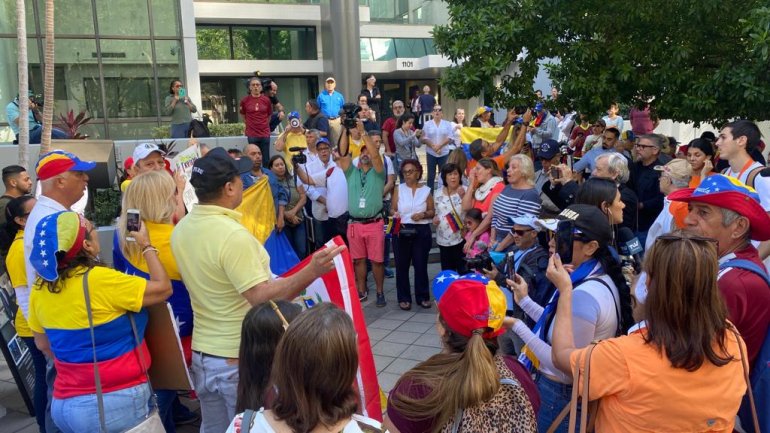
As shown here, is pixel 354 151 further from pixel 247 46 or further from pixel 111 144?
pixel 247 46

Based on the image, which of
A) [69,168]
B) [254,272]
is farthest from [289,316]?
[69,168]

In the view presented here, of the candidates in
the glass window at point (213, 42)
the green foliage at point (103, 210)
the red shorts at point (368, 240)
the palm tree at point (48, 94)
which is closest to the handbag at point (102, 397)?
the red shorts at point (368, 240)

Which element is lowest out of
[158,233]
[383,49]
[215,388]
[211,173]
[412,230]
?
[215,388]

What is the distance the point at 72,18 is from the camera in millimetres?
15688

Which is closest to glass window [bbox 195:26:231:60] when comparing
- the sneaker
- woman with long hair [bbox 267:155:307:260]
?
woman with long hair [bbox 267:155:307:260]

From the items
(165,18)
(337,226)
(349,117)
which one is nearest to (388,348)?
(337,226)

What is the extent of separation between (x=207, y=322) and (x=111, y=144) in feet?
23.1

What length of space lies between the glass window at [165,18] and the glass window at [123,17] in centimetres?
22

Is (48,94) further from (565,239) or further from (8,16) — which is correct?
(8,16)

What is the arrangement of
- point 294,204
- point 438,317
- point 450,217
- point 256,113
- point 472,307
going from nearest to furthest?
point 472,307 < point 438,317 < point 450,217 < point 294,204 < point 256,113

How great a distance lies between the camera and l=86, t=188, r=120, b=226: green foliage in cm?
904

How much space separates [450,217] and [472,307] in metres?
4.60

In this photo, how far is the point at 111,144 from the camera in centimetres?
886

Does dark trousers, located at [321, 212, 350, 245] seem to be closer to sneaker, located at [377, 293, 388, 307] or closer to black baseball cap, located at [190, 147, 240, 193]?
sneaker, located at [377, 293, 388, 307]
